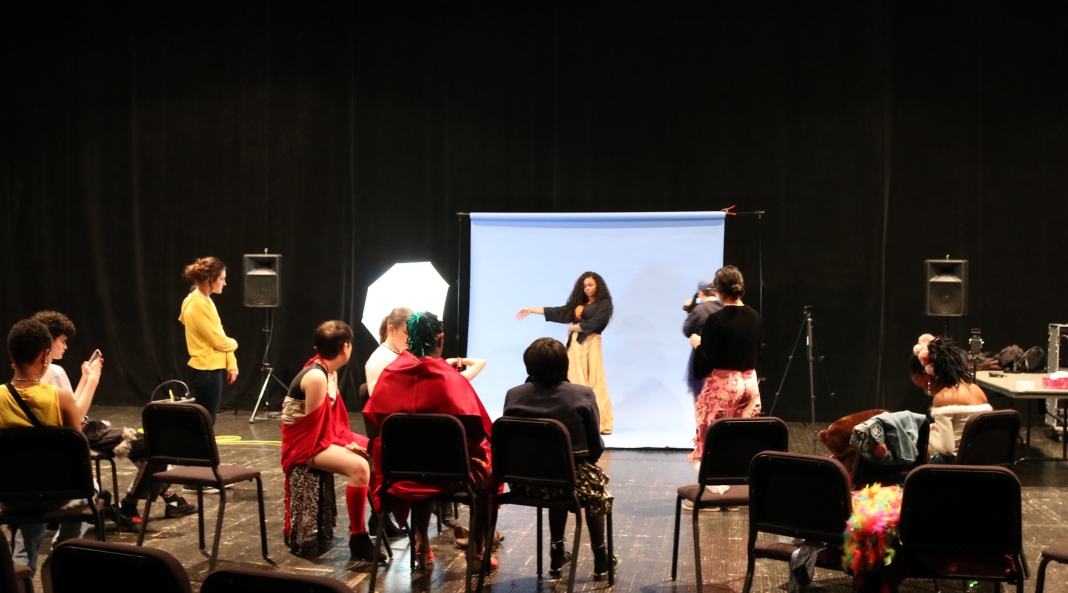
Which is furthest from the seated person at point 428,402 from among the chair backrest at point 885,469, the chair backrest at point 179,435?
the chair backrest at point 885,469

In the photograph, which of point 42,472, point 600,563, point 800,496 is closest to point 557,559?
point 600,563

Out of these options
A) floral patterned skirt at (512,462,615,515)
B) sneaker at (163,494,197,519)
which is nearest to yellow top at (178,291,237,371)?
sneaker at (163,494,197,519)

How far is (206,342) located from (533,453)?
310 centimetres

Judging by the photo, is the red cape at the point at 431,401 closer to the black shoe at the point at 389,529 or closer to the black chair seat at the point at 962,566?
the black shoe at the point at 389,529

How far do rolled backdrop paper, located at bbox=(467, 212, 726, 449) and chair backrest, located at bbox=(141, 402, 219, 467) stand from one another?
369 centimetres

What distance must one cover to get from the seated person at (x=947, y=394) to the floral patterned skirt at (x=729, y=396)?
0.97 m

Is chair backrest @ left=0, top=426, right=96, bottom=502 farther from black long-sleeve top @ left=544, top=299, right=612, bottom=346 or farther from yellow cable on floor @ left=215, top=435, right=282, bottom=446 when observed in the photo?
black long-sleeve top @ left=544, top=299, right=612, bottom=346

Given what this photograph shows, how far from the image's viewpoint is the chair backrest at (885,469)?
3.68 meters

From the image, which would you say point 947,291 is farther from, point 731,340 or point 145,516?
point 145,516

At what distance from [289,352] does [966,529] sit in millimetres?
7124

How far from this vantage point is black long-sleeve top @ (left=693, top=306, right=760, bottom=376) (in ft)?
16.9

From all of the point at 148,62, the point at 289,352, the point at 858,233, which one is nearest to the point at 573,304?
the point at 858,233

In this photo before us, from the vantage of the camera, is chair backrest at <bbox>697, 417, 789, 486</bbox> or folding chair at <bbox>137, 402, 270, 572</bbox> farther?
folding chair at <bbox>137, 402, 270, 572</bbox>

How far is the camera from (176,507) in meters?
5.23
